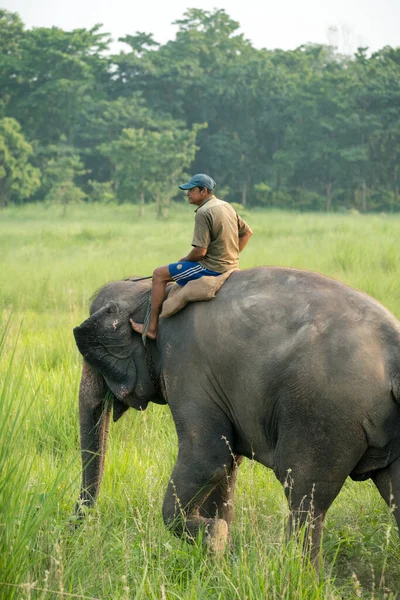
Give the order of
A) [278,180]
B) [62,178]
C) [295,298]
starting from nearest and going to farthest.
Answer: [295,298] → [62,178] → [278,180]

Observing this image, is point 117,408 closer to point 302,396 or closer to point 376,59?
point 302,396

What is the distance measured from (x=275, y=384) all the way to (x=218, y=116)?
53788 millimetres

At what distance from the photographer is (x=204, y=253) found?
161 inches

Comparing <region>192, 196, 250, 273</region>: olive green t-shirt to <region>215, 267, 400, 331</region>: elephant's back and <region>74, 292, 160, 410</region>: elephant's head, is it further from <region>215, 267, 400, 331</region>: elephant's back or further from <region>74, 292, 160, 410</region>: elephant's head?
<region>74, 292, 160, 410</region>: elephant's head

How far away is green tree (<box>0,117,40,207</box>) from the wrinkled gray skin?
Result: 36387mm

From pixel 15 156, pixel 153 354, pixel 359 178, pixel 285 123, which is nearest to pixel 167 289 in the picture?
pixel 153 354

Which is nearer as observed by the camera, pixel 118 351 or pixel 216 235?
pixel 216 235

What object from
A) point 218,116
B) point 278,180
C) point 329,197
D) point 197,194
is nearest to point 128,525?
point 197,194

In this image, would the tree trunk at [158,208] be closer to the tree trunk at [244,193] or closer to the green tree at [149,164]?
the green tree at [149,164]

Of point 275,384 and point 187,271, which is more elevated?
point 187,271

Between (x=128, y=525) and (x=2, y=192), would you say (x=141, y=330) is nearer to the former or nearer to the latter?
(x=128, y=525)

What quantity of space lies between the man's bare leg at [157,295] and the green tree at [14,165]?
36.2 m

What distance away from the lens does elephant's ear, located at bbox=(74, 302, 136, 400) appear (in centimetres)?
432

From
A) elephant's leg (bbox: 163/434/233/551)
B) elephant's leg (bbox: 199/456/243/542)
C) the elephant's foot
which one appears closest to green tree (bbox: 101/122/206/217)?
elephant's leg (bbox: 199/456/243/542)
